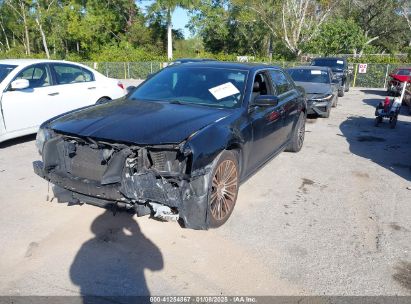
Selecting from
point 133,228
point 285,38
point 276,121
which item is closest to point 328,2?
point 285,38

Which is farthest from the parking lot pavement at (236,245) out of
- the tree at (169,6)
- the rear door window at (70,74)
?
the tree at (169,6)

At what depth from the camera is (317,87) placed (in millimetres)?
10844

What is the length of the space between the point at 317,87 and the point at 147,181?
29.4 ft

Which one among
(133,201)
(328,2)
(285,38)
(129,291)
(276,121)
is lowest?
(129,291)

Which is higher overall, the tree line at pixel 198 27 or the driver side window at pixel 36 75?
the tree line at pixel 198 27

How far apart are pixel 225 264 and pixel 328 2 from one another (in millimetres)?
33042

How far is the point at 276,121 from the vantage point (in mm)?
5035

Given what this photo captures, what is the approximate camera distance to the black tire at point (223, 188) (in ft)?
11.4

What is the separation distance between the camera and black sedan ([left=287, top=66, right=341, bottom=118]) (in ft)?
34.1

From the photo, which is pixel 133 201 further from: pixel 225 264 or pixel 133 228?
pixel 225 264

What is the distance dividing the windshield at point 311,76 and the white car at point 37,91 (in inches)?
265

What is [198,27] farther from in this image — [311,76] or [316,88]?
[316,88]

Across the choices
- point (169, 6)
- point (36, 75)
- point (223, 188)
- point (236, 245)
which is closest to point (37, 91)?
point (36, 75)

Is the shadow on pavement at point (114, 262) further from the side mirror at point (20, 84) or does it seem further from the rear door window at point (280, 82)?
the side mirror at point (20, 84)
